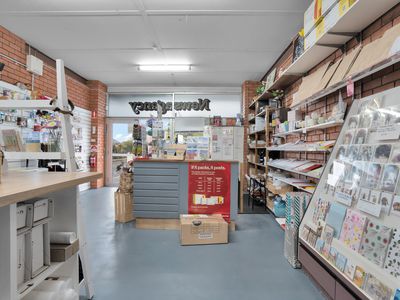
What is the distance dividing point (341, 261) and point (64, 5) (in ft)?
14.6

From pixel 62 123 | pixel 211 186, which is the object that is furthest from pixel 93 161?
pixel 62 123

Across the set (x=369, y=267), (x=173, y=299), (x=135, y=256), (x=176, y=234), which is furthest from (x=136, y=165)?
(x=369, y=267)

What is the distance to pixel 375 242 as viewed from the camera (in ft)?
4.93

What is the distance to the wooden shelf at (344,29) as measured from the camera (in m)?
2.25

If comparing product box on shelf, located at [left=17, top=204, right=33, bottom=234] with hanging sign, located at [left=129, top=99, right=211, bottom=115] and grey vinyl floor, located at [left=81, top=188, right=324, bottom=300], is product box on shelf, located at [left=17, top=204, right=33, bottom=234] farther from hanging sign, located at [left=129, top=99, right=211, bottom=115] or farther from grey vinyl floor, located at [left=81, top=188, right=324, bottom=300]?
hanging sign, located at [left=129, top=99, right=211, bottom=115]

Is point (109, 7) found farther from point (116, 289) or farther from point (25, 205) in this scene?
point (116, 289)

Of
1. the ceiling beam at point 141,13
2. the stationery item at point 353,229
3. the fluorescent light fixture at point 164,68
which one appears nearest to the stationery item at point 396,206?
the stationery item at point 353,229

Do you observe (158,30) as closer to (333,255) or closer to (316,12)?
(316,12)

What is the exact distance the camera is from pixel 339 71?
9.05 feet

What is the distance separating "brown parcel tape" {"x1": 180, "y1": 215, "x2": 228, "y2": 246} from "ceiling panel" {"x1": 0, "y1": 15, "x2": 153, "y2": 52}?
3193mm

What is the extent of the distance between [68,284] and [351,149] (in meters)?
2.24

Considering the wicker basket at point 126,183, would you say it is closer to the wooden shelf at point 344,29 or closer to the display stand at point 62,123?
the display stand at point 62,123

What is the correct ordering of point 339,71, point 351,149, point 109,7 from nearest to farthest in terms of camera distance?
point 351,149
point 339,71
point 109,7

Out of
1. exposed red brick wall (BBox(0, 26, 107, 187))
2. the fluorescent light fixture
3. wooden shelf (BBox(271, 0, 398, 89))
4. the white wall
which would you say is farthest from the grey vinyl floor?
the white wall
